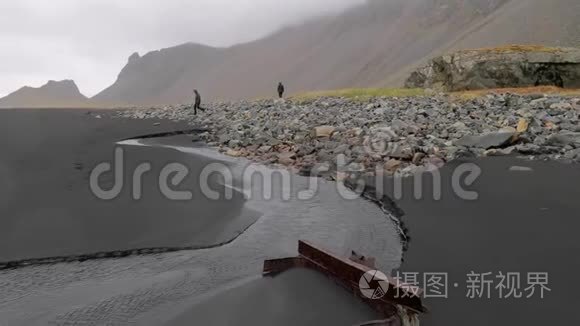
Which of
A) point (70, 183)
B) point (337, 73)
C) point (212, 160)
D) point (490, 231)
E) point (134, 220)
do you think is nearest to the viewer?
point (490, 231)

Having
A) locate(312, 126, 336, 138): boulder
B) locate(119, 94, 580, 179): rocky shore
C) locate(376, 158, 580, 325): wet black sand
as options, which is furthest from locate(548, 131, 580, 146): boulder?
locate(312, 126, 336, 138): boulder

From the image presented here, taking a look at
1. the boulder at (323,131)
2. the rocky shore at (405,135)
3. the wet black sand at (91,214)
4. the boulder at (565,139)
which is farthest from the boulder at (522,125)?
the wet black sand at (91,214)

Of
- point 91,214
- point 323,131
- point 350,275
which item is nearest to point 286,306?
point 350,275

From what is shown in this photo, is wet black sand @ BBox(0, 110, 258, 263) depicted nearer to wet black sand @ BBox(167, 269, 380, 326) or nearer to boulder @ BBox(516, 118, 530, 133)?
wet black sand @ BBox(167, 269, 380, 326)

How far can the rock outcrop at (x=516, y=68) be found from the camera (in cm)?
2958

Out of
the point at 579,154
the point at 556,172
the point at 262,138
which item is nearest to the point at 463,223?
the point at 556,172

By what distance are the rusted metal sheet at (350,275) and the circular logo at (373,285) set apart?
5cm

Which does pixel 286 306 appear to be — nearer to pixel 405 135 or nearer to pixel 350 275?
pixel 350 275

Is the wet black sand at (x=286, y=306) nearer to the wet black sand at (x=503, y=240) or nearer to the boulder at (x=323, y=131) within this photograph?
the wet black sand at (x=503, y=240)

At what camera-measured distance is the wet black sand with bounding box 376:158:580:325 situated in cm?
529

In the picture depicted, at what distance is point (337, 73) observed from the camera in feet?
495

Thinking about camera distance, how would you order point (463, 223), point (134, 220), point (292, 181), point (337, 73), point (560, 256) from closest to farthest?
point (560, 256)
point (463, 223)
point (134, 220)
point (292, 181)
point (337, 73)

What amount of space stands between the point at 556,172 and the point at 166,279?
9.11 metres

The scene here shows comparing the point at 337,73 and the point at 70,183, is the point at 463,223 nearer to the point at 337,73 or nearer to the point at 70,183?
the point at 70,183
